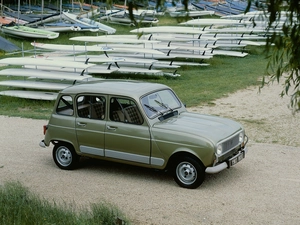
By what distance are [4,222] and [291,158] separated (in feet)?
19.8

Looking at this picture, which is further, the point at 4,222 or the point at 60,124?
the point at 60,124

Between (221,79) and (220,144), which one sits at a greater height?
(220,144)

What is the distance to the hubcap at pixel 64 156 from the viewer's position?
10633 millimetres

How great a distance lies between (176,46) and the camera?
25.8m

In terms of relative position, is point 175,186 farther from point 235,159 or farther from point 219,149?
point 235,159

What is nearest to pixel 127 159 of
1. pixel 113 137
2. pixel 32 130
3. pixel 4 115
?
pixel 113 137

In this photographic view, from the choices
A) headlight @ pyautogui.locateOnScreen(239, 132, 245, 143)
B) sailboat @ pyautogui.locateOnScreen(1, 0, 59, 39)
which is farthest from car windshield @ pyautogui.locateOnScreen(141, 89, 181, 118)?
sailboat @ pyautogui.locateOnScreen(1, 0, 59, 39)

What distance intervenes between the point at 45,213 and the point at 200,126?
314 centimetres

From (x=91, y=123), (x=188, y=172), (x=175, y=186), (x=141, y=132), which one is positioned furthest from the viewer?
(x=91, y=123)

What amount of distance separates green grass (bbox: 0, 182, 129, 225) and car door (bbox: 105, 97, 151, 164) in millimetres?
1625

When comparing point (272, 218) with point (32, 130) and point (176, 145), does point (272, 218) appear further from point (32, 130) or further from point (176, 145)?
point (32, 130)

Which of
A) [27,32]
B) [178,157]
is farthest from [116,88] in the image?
[27,32]

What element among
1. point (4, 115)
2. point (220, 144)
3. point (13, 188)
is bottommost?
point (4, 115)

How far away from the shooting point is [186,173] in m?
9.44
